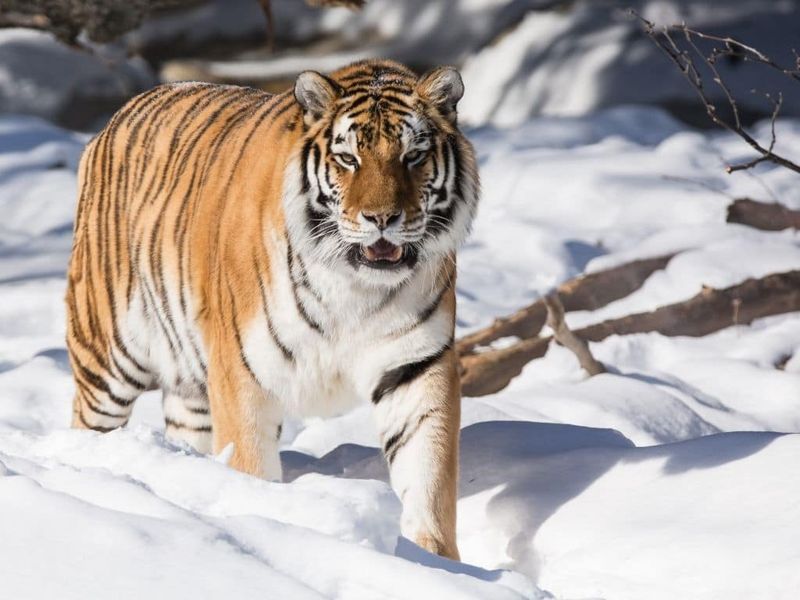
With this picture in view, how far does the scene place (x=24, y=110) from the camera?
27.2 feet

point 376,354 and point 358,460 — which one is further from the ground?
point 376,354

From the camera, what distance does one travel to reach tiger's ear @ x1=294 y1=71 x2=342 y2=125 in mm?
2881

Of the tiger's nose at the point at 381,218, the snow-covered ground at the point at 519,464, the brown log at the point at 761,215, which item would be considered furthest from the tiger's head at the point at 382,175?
the brown log at the point at 761,215

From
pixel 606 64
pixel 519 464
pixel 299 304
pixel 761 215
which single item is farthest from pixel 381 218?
pixel 606 64

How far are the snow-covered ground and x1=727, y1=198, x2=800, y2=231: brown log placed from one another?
3.0 inches

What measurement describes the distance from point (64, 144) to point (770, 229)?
3.71 metres

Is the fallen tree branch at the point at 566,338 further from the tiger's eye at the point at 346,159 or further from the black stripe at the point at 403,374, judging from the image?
the tiger's eye at the point at 346,159

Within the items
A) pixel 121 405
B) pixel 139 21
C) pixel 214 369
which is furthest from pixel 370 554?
pixel 139 21

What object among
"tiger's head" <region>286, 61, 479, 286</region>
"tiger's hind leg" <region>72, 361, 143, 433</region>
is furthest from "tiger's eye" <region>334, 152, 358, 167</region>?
"tiger's hind leg" <region>72, 361, 143, 433</region>

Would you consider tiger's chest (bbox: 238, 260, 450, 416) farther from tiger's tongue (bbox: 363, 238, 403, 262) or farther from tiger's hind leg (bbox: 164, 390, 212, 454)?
tiger's hind leg (bbox: 164, 390, 212, 454)

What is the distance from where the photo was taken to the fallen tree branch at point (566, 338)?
13.5ft

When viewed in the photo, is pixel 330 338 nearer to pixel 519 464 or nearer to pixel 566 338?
pixel 519 464

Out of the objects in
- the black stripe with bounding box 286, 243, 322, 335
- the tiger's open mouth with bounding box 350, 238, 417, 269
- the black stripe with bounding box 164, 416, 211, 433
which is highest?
the tiger's open mouth with bounding box 350, 238, 417, 269

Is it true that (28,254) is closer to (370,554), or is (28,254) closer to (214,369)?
(214,369)
